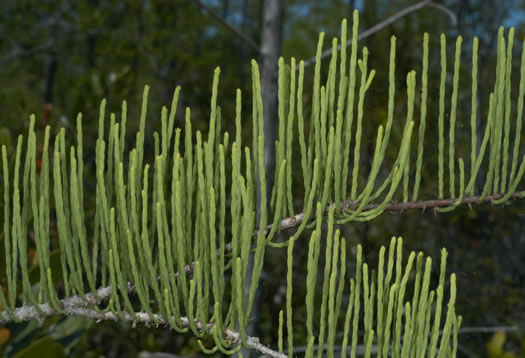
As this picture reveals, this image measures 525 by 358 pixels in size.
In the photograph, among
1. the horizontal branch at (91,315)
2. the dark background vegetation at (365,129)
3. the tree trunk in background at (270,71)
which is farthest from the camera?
the dark background vegetation at (365,129)

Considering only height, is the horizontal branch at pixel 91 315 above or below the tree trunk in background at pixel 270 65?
below

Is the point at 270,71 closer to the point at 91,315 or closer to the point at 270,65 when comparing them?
the point at 270,65

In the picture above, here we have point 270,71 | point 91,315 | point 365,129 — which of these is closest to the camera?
point 91,315

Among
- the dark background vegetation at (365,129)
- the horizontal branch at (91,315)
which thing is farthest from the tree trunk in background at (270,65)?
the horizontal branch at (91,315)

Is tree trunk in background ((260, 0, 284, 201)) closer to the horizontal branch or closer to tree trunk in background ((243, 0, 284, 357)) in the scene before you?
tree trunk in background ((243, 0, 284, 357))

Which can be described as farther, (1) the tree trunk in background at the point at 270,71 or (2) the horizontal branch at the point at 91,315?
(1) the tree trunk in background at the point at 270,71

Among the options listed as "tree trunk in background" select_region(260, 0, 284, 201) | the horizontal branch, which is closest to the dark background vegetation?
"tree trunk in background" select_region(260, 0, 284, 201)

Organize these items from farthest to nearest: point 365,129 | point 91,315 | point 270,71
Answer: point 365,129
point 270,71
point 91,315

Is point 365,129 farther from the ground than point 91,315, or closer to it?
farther from the ground

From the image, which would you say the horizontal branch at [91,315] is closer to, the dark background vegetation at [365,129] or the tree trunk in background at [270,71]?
the tree trunk in background at [270,71]

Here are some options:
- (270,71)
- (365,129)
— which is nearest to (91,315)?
(270,71)

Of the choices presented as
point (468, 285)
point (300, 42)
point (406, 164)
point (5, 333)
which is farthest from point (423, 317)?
point (300, 42)

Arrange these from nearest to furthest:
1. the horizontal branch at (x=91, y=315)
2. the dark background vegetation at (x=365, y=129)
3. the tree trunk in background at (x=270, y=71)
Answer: the horizontal branch at (x=91, y=315) < the tree trunk in background at (x=270, y=71) < the dark background vegetation at (x=365, y=129)

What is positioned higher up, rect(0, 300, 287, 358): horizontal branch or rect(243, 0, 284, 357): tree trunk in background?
rect(243, 0, 284, 357): tree trunk in background
